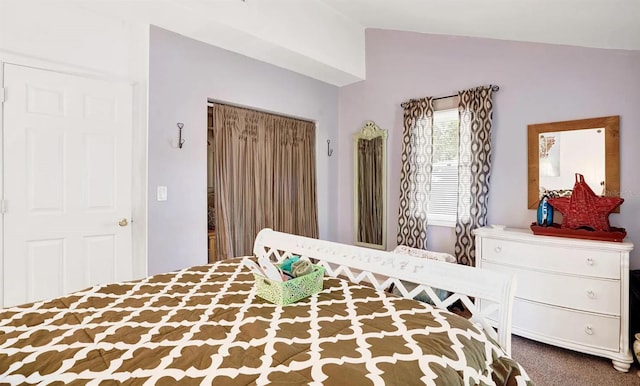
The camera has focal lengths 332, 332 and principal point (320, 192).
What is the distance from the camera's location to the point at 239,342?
110cm

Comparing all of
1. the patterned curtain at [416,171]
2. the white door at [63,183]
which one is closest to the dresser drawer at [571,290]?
the patterned curtain at [416,171]

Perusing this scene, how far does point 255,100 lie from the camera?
3.35 m

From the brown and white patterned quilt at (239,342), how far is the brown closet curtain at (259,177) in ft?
5.55

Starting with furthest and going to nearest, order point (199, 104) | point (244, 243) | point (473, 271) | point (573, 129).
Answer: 1. point (244, 243)
2. point (199, 104)
3. point (573, 129)
4. point (473, 271)

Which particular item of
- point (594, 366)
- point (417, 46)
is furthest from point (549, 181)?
point (417, 46)

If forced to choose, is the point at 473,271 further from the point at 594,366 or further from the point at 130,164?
the point at 130,164

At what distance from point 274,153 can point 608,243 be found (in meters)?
2.89

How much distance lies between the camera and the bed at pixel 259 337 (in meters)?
0.92

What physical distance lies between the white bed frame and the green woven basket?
33 centimetres

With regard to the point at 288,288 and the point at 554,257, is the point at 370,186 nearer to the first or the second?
the point at 554,257

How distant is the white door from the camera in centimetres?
225

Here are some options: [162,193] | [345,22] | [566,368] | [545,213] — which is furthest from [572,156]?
[162,193]

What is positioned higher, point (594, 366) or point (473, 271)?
point (473, 271)

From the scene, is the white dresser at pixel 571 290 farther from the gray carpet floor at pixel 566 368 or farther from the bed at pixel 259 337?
the bed at pixel 259 337
